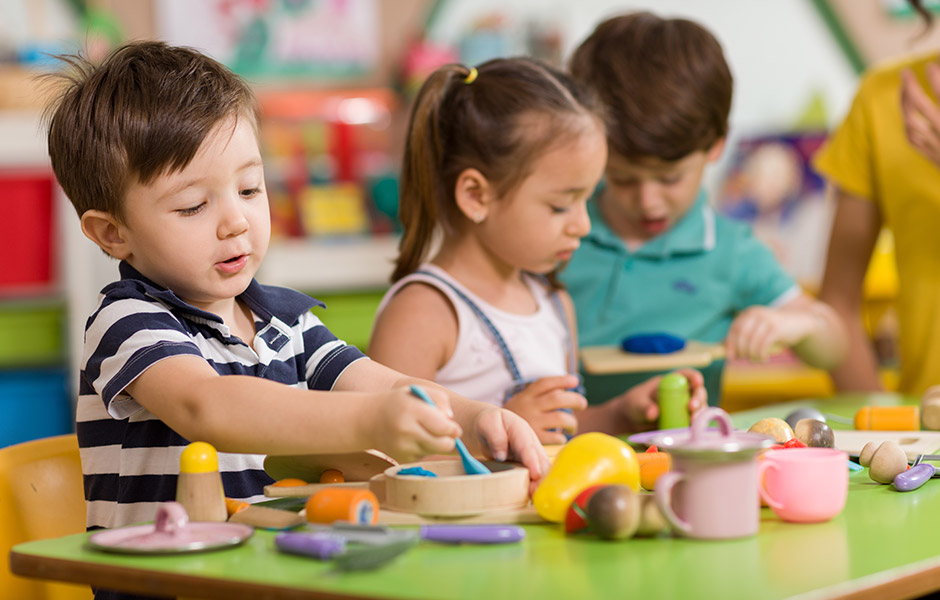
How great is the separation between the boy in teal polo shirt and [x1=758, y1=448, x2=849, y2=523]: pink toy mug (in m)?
0.65

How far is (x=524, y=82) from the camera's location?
1.37m

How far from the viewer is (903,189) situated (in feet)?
5.89

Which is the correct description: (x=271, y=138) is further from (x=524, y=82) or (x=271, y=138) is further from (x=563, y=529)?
(x=563, y=529)

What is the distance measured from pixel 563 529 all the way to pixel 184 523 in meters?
0.25

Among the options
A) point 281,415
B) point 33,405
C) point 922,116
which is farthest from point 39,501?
point 33,405

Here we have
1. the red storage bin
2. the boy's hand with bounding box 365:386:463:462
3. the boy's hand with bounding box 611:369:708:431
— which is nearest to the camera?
the boy's hand with bounding box 365:386:463:462

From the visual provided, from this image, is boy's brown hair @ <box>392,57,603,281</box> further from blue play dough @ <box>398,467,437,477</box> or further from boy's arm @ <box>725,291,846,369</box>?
blue play dough @ <box>398,467,437,477</box>

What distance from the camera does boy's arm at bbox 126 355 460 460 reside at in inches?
29.1

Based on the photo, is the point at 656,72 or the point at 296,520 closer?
the point at 296,520

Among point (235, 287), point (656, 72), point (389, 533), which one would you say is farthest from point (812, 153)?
point (389, 533)

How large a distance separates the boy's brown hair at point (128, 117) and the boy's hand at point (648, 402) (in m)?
0.59

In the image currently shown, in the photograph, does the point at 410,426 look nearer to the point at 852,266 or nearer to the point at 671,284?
the point at 671,284

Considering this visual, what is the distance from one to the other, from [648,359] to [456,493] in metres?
0.64

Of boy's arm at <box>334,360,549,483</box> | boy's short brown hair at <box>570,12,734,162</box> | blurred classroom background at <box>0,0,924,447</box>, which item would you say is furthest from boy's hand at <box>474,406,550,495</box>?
blurred classroom background at <box>0,0,924,447</box>
